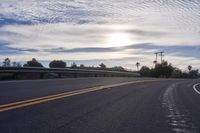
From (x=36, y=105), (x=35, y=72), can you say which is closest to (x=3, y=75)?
(x=35, y=72)

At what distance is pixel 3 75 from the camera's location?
89.2 feet

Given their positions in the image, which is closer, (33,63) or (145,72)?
(33,63)

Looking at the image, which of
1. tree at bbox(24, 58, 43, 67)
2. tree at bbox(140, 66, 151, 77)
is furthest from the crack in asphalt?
tree at bbox(140, 66, 151, 77)

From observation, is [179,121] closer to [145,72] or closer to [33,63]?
[33,63]

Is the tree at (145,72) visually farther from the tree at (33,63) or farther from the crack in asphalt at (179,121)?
the crack in asphalt at (179,121)

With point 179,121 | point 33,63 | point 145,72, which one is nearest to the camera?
point 179,121

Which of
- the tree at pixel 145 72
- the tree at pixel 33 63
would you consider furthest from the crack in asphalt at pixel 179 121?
the tree at pixel 145 72

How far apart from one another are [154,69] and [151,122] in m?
103

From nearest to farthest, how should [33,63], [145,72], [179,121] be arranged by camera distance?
[179,121] → [33,63] → [145,72]

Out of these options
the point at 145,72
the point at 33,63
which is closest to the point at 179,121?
the point at 33,63

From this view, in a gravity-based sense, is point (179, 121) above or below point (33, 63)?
below

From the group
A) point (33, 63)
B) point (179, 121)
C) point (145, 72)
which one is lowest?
point (179, 121)

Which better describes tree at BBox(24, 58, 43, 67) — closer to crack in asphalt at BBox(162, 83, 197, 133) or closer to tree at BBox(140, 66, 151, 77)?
crack in asphalt at BBox(162, 83, 197, 133)

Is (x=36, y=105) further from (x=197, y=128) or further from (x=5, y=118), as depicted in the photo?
(x=197, y=128)
